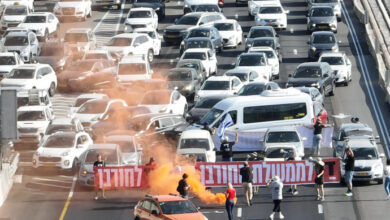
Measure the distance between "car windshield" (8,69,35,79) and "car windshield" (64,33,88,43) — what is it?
917 centimetres

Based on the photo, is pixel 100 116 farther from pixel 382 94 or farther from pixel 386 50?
pixel 386 50

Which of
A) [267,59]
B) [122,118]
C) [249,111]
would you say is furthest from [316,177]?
[267,59]

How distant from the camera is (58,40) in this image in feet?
214

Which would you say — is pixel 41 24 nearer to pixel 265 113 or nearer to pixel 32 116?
pixel 32 116

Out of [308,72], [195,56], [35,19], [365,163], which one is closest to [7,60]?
[195,56]

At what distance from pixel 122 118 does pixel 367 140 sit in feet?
37.2

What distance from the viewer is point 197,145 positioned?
1694 inches

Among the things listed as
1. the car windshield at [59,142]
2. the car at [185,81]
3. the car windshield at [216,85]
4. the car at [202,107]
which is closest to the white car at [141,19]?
the car at [185,81]

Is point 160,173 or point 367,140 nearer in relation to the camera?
point 160,173

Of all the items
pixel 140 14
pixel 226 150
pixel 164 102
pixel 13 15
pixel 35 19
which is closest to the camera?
pixel 226 150

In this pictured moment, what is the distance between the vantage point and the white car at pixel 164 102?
5097cm

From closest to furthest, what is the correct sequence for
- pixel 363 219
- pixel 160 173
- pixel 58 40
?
1. pixel 363 219
2. pixel 160 173
3. pixel 58 40

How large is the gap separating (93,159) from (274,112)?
9600 millimetres

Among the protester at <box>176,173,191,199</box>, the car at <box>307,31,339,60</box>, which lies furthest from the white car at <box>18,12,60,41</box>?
the protester at <box>176,173,191,199</box>
